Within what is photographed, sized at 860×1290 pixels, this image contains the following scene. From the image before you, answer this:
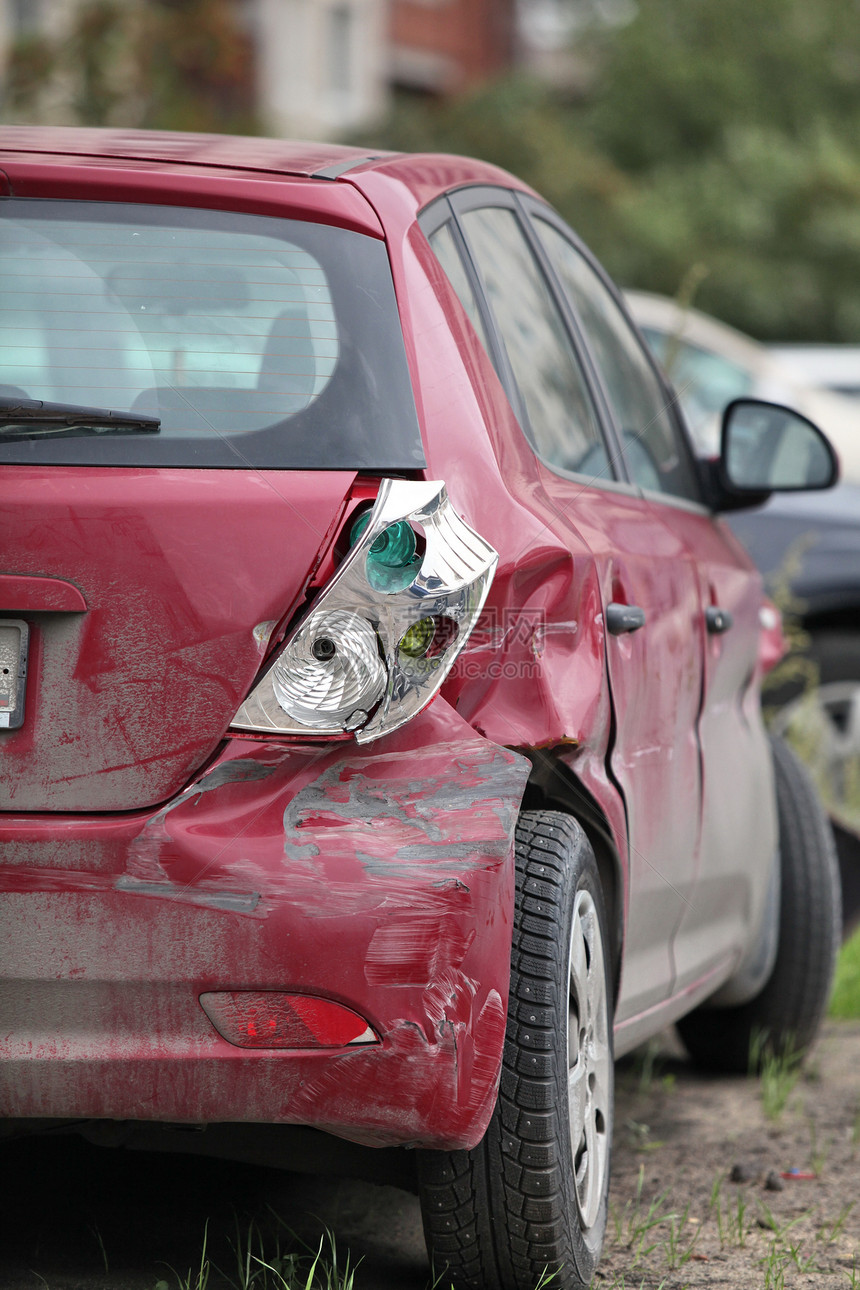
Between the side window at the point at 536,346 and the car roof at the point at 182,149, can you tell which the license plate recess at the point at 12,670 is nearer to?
the car roof at the point at 182,149

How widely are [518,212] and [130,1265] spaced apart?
2.04 m

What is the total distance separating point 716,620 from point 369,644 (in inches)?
59.9

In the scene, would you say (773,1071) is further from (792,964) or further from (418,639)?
(418,639)

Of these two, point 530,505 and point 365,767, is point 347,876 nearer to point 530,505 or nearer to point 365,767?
point 365,767

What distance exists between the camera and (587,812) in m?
2.67

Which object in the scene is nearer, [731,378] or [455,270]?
[455,270]

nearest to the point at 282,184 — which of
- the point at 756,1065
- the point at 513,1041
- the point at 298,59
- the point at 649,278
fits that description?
the point at 513,1041

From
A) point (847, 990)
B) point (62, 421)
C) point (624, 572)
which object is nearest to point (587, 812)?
point (624, 572)

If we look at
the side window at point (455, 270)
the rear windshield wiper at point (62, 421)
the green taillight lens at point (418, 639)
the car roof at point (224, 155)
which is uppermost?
the car roof at point (224, 155)

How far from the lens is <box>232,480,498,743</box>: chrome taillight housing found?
2154mm

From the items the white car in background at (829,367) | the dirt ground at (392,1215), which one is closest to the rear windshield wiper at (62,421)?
the dirt ground at (392,1215)

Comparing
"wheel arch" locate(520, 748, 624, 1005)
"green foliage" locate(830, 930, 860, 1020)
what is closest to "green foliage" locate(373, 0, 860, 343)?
"green foliage" locate(830, 930, 860, 1020)

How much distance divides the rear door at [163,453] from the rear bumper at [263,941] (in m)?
0.09

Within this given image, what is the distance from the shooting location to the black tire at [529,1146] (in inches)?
92.7
